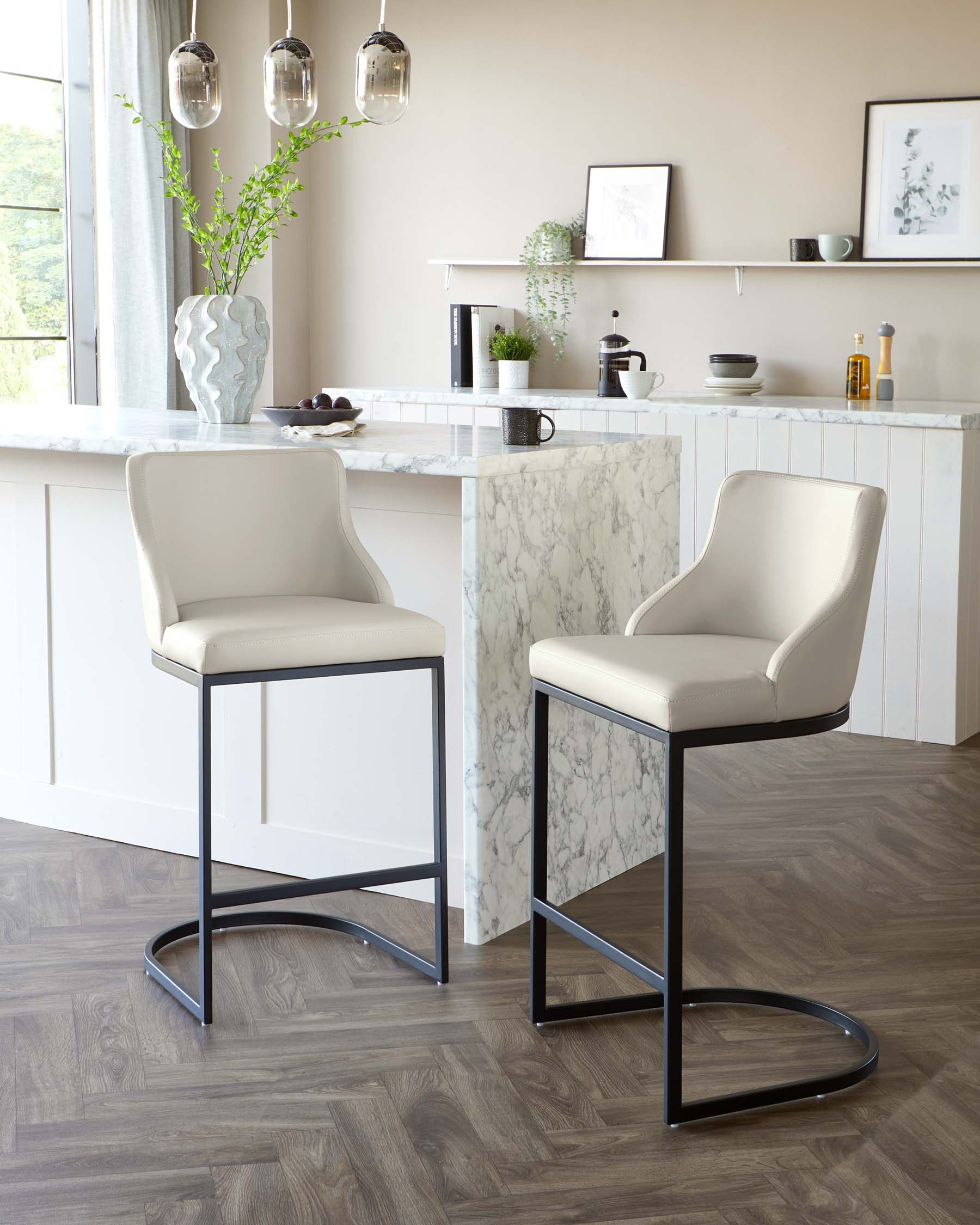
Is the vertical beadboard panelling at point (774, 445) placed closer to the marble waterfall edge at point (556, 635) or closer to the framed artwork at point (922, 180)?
the framed artwork at point (922, 180)

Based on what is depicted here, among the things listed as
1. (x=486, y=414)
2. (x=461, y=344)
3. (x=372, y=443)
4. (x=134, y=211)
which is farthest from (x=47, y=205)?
(x=372, y=443)

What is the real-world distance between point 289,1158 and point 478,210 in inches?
189

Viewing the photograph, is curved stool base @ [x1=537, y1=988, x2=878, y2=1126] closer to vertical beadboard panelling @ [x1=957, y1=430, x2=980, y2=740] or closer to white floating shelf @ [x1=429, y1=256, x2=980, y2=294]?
vertical beadboard panelling @ [x1=957, y1=430, x2=980, y2=740]

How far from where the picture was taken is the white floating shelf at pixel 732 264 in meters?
5.04

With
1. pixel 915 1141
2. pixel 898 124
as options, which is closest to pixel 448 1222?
pixel 915 1141

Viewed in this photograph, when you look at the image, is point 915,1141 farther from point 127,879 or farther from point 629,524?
point 127,879

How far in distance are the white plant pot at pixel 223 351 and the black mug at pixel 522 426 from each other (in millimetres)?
721

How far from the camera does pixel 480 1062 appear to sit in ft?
7.55

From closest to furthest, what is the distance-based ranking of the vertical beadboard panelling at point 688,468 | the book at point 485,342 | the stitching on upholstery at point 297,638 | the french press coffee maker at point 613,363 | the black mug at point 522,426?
the stitching on upholstery at point 297,638, the black mug at point 522,426, the vertical beadboard panelling at point 688,468, the french press coffee maker at point 613,363, the book at point 485,342

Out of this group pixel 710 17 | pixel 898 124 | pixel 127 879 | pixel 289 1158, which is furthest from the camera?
pixel 710 17

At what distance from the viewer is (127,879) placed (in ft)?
10.2

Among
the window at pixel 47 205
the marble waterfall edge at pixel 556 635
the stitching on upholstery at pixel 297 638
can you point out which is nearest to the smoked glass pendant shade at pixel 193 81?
the marble waterfall edge at pixel 556 635

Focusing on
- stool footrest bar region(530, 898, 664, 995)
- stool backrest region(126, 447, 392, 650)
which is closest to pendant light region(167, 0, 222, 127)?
stool backrest region(126, 447, 392, 650)

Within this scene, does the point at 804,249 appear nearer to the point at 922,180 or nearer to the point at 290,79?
the point at 922,180
